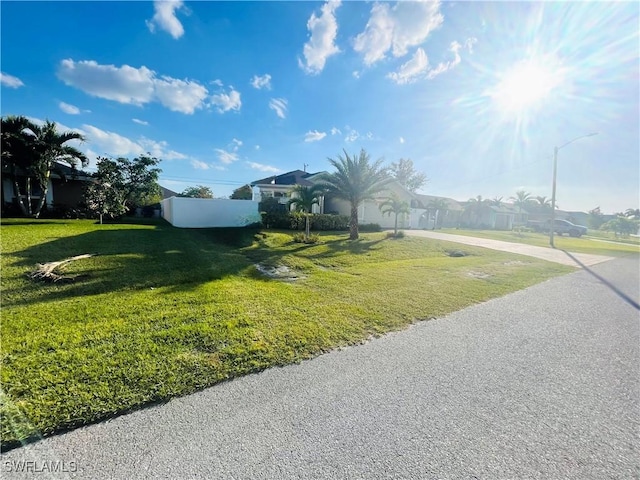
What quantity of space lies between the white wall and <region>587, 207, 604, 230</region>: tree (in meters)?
68.9

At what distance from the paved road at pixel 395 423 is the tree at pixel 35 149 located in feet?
71.0

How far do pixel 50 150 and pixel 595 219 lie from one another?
81.8 m

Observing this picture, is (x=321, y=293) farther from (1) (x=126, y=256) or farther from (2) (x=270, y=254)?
(1) (x=126, y=256)

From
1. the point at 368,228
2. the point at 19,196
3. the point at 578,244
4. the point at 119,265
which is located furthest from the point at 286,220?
the point at 578,244

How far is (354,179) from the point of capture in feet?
54.6

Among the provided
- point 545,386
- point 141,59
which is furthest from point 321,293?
point 141,59

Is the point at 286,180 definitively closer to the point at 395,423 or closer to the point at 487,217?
the point at 395,423

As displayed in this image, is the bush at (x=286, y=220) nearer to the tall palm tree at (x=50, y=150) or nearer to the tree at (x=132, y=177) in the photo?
the tree at (x=132, y=177)

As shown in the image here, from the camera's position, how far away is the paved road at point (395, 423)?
1930 millimetres

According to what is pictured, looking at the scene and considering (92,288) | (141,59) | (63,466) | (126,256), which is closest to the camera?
(63,466)

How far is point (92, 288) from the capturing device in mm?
5641

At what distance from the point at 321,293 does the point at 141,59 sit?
12359 millimetres

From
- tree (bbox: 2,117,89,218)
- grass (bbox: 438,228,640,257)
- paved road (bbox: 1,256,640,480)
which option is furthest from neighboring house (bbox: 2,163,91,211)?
grass (bbox: 438,228,640,257)

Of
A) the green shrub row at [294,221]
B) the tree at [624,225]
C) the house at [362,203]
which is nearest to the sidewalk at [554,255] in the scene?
the house at [362,203]
